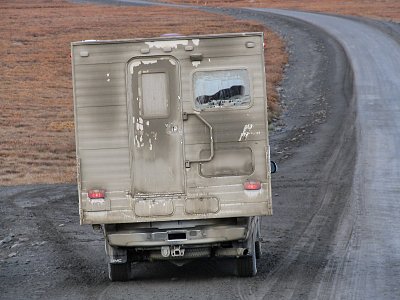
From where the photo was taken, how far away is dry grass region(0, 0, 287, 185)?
3284 centimetres

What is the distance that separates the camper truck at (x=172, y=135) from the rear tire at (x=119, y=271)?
1.70ft

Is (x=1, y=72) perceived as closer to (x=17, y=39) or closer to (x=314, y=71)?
(x=17, y=39)

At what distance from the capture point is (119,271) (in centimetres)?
1312

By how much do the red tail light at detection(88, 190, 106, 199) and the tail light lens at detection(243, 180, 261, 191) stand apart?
1.70m

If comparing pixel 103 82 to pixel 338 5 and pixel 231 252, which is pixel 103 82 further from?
pixel 338 5

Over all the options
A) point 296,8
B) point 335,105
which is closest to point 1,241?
point 335,105

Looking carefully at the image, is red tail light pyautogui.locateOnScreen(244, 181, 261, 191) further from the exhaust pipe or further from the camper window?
the camper window

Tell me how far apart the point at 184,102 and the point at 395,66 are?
36.1 metres

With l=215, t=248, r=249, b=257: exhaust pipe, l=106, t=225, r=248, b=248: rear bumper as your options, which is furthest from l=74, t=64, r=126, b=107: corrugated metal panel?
l=215, t=248, r=249, b=257: exhaust pipe

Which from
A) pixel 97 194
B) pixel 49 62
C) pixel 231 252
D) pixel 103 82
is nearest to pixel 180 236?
pixel 231 252

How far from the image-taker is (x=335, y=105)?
3866 cm

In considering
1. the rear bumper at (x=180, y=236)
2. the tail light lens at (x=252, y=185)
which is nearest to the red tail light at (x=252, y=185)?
the tail light lens at (x=252, y=185)

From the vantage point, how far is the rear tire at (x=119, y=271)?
1307 centimetres

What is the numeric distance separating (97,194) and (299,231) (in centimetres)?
586
